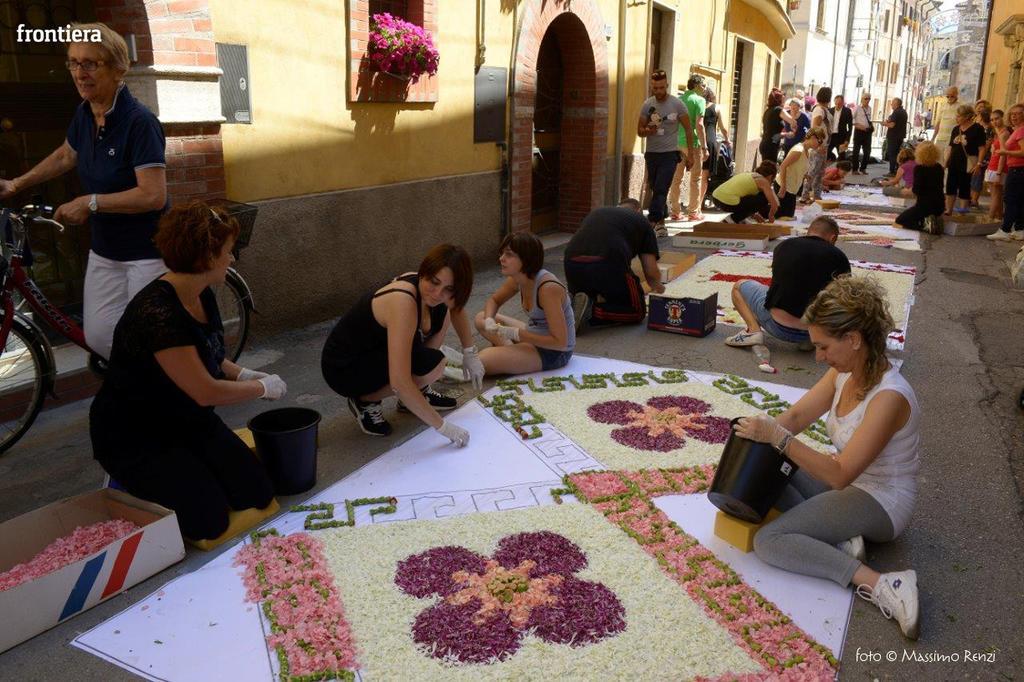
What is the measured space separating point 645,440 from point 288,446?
1880mm

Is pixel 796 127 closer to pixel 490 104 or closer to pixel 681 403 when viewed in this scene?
pixel 490 104

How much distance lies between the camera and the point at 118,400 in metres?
3.19

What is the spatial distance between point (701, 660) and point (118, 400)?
232 centimetres

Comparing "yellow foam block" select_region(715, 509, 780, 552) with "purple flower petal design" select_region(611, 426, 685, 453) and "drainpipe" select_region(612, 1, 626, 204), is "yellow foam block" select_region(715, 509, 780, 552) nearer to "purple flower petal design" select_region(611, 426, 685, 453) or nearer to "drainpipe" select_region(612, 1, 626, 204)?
"purple flower petal design" select_region(611, 426, 685, 453)

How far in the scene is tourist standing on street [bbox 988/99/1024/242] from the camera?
35.7 ft

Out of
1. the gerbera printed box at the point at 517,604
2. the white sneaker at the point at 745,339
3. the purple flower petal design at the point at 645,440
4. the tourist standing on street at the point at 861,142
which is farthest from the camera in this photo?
the tourist standing on street at the point at 861,142

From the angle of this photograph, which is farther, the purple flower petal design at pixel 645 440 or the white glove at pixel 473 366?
the white glove at pixel 473 366

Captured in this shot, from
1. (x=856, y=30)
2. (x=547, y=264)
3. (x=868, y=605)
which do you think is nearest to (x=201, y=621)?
(x=868, y=605)

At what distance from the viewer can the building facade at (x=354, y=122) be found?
516 cm

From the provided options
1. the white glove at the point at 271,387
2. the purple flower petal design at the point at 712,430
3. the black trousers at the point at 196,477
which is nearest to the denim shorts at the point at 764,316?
the purple flower petal design at the point at 712,430

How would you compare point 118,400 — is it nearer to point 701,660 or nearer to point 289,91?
point 701,660

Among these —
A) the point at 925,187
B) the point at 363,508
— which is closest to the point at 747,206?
the point at 925,187

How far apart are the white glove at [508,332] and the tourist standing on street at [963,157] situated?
10.3m

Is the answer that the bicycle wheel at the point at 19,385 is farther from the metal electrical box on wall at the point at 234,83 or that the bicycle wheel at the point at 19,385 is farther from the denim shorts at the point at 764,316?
the denim shorts at the point at 764,316
